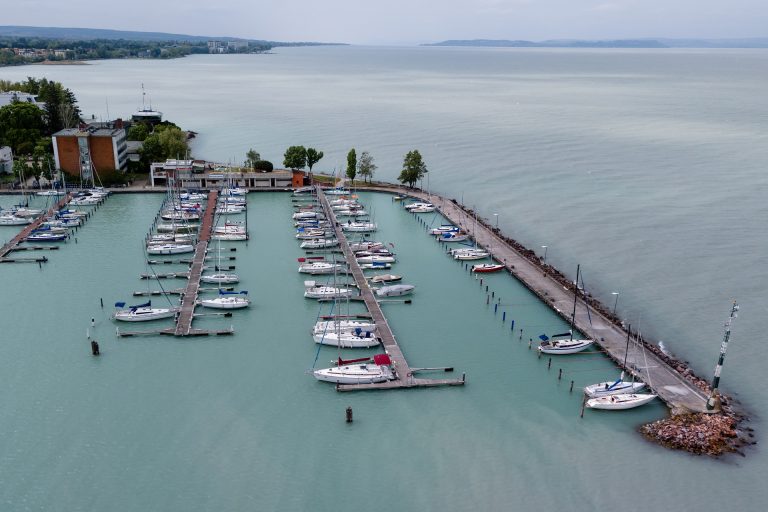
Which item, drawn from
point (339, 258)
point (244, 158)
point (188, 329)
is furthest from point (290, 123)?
point (188, 329)

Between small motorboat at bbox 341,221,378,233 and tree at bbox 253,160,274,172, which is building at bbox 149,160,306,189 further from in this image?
small motorboat at bbox 341,221,378,233

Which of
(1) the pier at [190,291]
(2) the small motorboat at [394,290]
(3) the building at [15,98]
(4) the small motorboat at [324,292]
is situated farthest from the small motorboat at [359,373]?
(3) the building at [15,98]

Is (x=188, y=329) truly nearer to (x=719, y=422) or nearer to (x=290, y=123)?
(x=719, y=422)

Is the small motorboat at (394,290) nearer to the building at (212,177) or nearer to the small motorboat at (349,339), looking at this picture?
the small motorboat at (349,339)

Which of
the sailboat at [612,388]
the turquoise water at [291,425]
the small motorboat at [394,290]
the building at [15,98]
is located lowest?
the turquoise water at [291,425]

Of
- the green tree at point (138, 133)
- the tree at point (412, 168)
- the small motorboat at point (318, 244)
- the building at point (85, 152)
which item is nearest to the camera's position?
the small motorboat at point (318, 244)

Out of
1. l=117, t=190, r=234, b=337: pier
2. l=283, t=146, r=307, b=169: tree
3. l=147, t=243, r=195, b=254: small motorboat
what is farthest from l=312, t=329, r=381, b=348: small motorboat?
l=283, t=146, r=307, b=169: tree

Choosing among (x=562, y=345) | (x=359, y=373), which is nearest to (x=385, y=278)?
(x=359, y=373)
